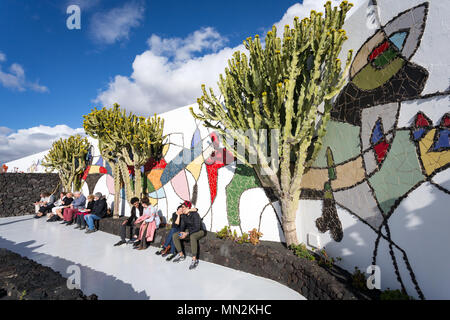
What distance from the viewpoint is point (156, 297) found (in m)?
2.71

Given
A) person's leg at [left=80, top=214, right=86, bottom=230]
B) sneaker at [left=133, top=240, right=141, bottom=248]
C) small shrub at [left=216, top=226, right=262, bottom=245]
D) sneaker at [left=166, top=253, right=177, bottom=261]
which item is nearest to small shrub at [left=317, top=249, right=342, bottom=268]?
small shrub at [left=216, top=226, right=262, bottom=245]

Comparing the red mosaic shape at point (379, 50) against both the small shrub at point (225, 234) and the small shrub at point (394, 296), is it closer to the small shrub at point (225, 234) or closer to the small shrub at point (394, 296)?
the small shrub at point (394, 296)

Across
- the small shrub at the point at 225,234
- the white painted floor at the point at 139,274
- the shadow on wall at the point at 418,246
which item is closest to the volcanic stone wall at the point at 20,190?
the white painted floor at the point at 139,274

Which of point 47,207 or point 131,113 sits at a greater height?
point 131,113

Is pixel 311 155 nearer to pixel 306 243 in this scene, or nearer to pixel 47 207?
pixel 306 243

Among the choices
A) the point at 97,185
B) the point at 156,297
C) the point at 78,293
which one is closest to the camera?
the point at 78,293

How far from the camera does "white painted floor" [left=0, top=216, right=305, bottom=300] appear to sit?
9.09ft

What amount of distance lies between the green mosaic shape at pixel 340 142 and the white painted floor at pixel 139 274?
2.13 meters

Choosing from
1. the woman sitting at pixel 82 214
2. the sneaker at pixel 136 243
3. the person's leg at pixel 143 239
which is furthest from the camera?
the woman sitting at pixel 82 214

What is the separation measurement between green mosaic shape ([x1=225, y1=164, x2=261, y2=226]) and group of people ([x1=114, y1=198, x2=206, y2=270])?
30.0 inches

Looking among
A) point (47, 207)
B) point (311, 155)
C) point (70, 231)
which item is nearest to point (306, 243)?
point (311, 155)

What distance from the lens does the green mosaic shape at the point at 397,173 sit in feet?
7.41

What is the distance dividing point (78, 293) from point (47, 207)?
29.3ft

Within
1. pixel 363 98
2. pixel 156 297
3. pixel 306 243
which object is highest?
pixel 363 98
